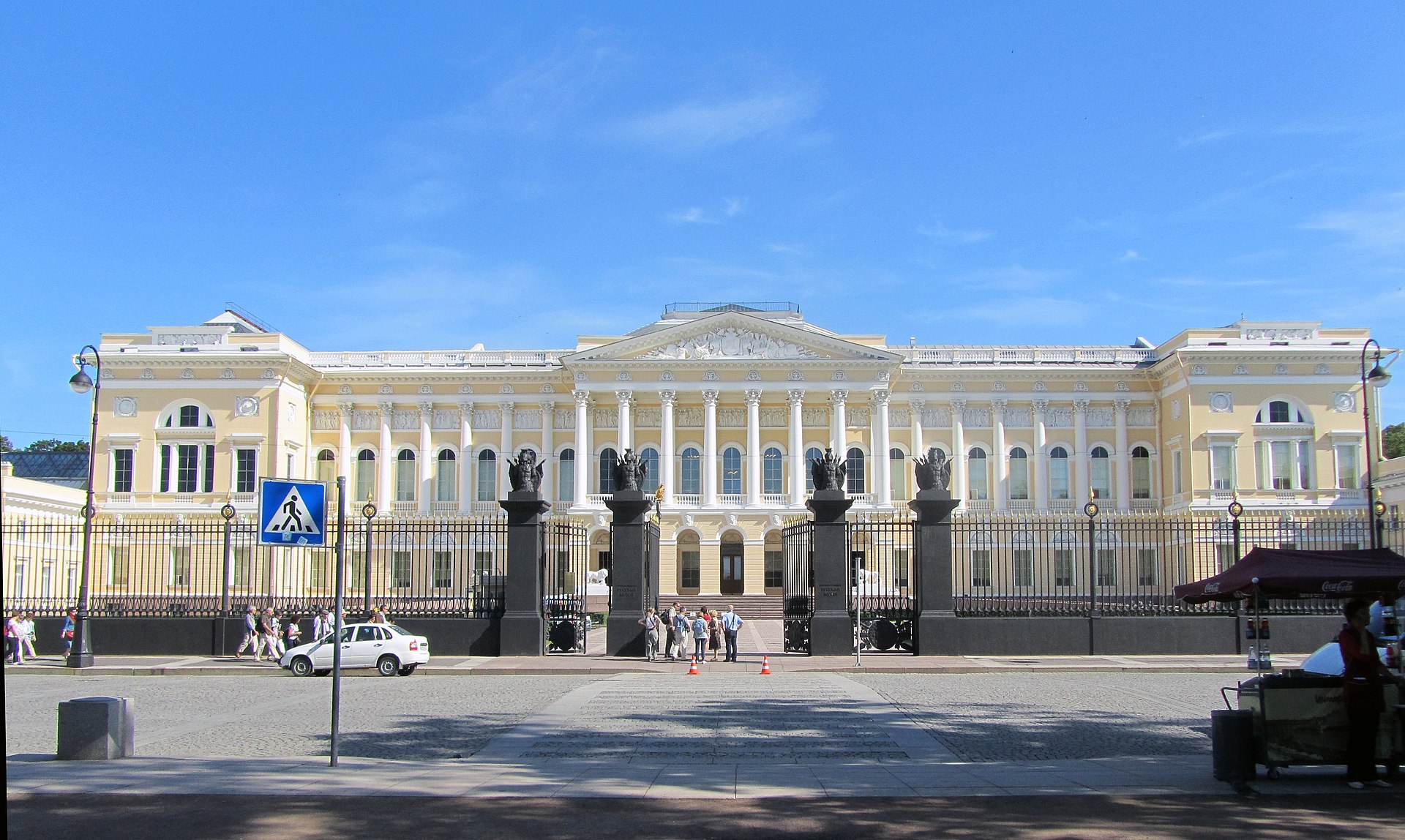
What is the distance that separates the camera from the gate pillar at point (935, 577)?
26.5 m

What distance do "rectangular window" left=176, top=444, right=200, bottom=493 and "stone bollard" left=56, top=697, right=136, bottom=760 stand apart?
54862mm

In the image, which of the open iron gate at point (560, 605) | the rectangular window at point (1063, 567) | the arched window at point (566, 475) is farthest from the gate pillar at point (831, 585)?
the arched window at point (566, 475)

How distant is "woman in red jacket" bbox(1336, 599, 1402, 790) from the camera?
1047 cm

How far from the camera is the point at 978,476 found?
6869cm

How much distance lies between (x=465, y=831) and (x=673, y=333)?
57.3 m

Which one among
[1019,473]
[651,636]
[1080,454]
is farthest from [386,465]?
[651,636]

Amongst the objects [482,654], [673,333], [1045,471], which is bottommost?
[482,654]

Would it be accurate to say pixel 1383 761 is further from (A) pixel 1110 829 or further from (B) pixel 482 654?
(B) pixel 482 654

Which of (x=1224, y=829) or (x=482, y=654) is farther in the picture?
(x=482, y=654)

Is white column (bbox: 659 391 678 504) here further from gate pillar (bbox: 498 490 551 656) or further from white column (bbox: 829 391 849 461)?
gate pillar (bbox: 498 490 551 656)

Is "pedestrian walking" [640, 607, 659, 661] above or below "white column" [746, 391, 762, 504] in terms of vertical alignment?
below

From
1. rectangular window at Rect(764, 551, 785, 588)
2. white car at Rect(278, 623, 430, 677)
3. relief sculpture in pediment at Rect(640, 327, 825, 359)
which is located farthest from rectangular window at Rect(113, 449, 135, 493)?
white car at Rect(278, 623, 430, 677)

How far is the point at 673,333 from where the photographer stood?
6544 centimetres

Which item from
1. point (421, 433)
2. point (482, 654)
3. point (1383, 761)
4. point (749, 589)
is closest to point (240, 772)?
point (1383, 761)
